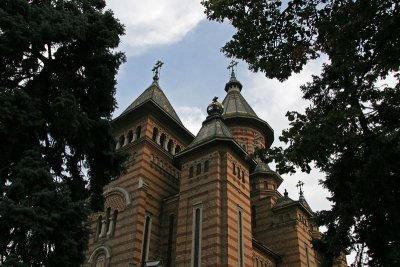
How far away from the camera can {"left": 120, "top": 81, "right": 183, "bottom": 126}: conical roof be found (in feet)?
87.8

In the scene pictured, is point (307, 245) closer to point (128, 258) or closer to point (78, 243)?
point (128, 258)

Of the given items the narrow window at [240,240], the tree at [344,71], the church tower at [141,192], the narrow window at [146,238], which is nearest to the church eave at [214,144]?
the church tower at [141,192]

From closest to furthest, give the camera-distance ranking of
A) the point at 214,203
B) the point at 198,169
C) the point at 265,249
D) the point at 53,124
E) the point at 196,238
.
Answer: the point at 53,124
the point at 196,238
the point at 214,203
the point at 198,169
the point at 265,249

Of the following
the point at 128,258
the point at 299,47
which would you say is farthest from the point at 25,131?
the point at 128,258

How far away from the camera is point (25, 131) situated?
945 centimetres

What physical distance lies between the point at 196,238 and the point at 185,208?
194cm

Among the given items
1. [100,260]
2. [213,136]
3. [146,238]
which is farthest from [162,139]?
[100,260]

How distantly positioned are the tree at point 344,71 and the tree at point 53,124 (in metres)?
3.73

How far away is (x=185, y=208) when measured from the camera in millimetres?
21531

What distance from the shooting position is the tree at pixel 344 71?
838 centimetres

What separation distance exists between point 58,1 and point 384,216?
35.6 ft

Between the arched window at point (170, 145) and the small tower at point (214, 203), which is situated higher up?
the arched window at point (170, 145)

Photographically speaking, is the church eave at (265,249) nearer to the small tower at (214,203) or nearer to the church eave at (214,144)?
the small tower at (214,203)

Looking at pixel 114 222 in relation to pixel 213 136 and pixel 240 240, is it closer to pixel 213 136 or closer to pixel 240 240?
pixel 240 240
